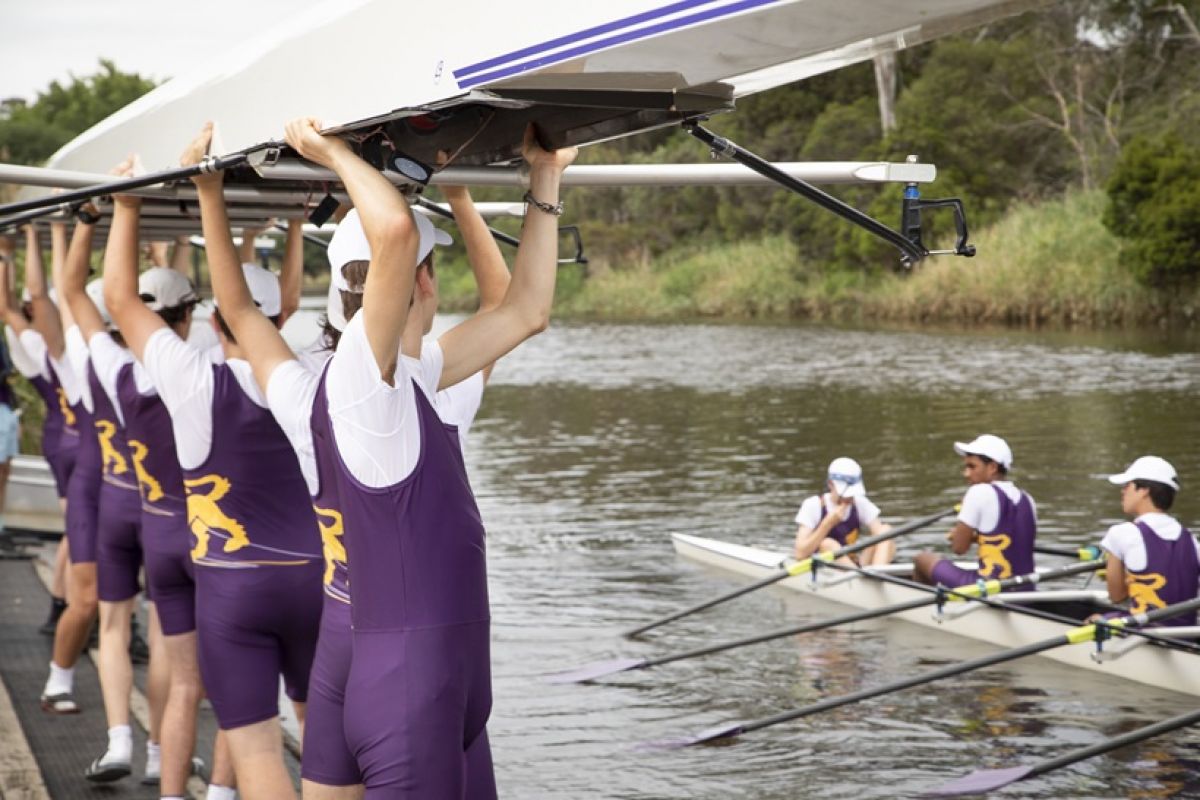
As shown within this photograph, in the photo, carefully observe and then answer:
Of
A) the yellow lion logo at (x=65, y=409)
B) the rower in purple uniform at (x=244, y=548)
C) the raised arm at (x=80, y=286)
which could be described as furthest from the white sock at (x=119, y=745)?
the yellow lion logo at (x=65, y=409)

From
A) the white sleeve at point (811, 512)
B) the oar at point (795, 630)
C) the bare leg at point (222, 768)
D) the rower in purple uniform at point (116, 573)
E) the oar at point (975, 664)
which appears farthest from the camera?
the white sleeve at point (811, 512)

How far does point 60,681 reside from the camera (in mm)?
7223

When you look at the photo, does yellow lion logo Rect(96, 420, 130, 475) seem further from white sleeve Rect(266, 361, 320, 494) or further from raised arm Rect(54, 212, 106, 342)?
white sleeve Rect(266, 361, 320, 494)

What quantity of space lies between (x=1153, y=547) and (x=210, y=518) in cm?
529

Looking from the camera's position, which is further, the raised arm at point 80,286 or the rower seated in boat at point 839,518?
the rower seated in boat at point 839,518

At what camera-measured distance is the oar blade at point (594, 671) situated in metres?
9.62

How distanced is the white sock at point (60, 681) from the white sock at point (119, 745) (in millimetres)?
1204

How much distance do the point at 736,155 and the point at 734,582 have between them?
9.08 meters

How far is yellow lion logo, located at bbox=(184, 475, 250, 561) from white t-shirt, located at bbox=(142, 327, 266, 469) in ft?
0.25

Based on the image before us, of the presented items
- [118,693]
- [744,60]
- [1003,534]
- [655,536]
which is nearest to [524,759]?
[118,693]

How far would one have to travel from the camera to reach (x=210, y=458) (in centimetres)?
462

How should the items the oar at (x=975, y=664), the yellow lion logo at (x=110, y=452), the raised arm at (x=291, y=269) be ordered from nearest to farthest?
the raised arm at (x=291, y=269), the yellow lion logo at (x=110, y=452), the oar at (x=975, y=664)

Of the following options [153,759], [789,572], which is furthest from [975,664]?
[153,759]

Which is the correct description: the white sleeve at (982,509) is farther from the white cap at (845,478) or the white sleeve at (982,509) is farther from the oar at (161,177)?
the oar at (161,177)
